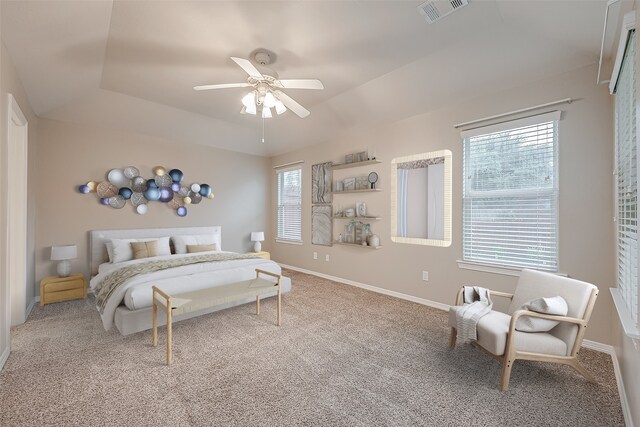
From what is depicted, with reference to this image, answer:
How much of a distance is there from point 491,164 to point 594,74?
1.15 meters

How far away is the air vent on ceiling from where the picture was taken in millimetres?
2318

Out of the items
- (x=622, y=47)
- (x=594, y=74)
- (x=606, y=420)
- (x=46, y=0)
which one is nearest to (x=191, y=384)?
(x=606, y=420)

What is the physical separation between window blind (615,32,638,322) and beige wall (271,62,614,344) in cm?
53

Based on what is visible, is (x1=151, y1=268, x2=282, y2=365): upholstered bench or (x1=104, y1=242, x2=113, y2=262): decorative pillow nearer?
(x1=151, y1=268, x2=282, y2=365): upholstered bench

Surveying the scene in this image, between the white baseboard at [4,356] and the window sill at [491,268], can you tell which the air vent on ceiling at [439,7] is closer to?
the window sill at [491,268]

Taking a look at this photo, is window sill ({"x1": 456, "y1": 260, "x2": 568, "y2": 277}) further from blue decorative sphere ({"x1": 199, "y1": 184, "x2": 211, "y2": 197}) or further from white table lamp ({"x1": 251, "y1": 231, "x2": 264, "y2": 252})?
blue decorative sphere ({"x1": 199, "y1": 184, "x2": 211, "y2": 197})

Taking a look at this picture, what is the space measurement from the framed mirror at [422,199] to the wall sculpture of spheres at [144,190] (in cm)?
377

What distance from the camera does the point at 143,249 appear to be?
4.41 metres

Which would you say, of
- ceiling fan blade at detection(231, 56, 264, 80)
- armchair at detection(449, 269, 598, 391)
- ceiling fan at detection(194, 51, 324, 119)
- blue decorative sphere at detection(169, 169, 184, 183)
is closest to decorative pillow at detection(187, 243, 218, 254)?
blue decorative sphere at detection(169, 169, 184, 183)

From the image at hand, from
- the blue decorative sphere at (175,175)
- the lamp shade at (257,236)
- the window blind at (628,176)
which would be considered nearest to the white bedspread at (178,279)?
the blue decorative sphere at (175,175)

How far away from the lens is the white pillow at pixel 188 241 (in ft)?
16.3

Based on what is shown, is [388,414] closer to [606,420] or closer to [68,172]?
[606,420]

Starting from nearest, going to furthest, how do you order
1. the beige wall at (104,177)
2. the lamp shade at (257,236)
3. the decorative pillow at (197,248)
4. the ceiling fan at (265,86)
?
the ceiling fan at (265,86), the beige wall at (104,177), the decorative pillow at (197,248), the lamp shade at (257,236)

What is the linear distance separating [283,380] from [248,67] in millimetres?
2598
